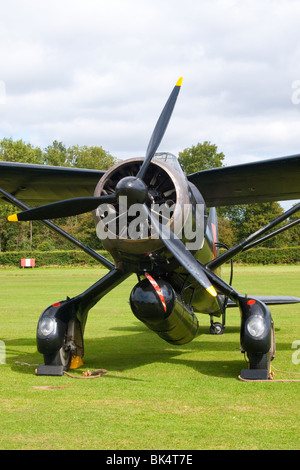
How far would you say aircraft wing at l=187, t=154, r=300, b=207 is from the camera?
8.59m

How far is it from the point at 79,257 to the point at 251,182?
49.6m

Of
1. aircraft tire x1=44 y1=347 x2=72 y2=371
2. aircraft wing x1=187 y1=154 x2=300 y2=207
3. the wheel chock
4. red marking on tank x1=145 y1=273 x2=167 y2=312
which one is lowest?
the wheel chock

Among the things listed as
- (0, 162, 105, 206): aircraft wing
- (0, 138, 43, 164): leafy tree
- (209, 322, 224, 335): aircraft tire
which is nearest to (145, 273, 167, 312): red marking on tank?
(0, 162, 105, 206): aircraft wing

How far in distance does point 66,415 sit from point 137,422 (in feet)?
2.79

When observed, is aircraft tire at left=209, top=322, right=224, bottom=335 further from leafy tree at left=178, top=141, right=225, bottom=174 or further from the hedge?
leafy tree at left=178, top=141, right=225, bottom=174

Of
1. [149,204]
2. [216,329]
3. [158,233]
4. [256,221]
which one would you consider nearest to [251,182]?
[149,204]

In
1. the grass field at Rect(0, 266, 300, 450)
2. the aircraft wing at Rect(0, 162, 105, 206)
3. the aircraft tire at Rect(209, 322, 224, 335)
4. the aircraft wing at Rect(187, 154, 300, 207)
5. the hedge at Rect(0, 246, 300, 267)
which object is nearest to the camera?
the grass field at Rect(0, 266, 300, 450)

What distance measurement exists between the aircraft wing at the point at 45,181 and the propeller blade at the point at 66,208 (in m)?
1.54

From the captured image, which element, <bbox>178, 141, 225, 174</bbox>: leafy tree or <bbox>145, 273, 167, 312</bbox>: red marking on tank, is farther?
<bbox>178, 141, 225, 174</bbox>: leafy tree

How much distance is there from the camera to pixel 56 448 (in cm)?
472

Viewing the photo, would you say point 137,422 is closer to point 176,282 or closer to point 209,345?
point 176,282

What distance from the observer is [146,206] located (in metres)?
6.86

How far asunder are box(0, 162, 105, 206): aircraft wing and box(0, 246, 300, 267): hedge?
47.1m

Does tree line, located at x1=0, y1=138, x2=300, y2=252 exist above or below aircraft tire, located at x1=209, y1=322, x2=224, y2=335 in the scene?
above
